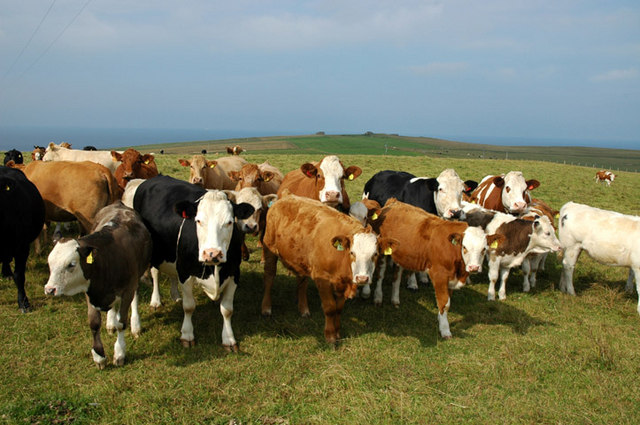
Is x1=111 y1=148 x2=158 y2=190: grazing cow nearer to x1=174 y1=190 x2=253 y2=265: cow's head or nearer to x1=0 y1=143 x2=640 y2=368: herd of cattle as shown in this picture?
x1=0 y1=143 x2=640 y2=368: herd of cattle

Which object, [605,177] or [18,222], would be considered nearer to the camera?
[18,222]

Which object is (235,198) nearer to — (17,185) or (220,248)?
(220,248)

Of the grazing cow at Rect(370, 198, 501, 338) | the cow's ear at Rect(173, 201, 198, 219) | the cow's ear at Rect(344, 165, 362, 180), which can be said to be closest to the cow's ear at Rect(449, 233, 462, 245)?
the grazing cow at Rect(370, 198, 501, 338)

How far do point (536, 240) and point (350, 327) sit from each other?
13.7 feet

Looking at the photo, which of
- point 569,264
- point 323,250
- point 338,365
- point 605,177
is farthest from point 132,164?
point 605,177

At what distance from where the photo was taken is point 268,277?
7191mm

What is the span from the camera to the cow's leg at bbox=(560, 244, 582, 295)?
8495 mm

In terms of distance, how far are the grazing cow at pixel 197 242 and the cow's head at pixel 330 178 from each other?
2139 millimetres

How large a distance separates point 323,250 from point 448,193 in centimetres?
383

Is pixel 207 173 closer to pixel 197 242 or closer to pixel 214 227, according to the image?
pixel 197 242

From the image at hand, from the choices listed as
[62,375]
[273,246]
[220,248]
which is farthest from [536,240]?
[62,375]

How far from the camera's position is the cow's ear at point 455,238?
6509 mm

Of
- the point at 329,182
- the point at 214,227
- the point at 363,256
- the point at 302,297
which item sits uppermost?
the point at 329,182

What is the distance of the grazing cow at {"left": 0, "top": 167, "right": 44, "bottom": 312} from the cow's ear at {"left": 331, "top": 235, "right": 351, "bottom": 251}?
470cm
